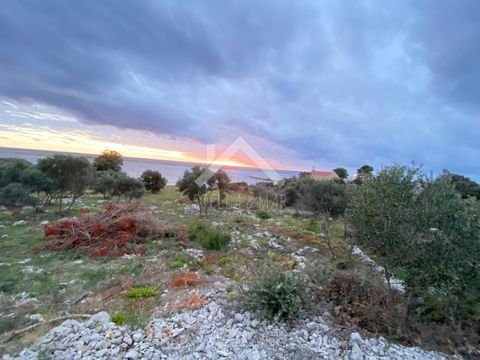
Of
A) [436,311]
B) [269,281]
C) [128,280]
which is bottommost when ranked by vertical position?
[128,280]

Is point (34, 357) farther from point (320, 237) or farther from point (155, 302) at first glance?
point (320, 237)

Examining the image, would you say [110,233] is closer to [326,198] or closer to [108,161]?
[326,198]

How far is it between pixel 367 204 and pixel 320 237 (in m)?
5.15

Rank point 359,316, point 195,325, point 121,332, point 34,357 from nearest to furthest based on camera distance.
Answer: point 34,357
point 121,332
point 195,325
point 359,316

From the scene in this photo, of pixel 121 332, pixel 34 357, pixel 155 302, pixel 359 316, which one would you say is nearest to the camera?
pixel 34 357

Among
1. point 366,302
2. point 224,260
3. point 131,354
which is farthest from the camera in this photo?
point 224,260

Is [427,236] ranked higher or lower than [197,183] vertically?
higher

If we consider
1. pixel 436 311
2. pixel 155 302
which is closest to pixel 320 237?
pixel 436 311

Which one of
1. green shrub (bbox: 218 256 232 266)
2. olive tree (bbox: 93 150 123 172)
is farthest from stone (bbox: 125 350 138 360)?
olive tree (bbox: 93 150 123 172)

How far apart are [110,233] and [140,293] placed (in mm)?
3626

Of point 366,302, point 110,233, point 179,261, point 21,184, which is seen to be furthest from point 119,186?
point 366,302

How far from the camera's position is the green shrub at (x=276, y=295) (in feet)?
11.1

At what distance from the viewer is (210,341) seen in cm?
300

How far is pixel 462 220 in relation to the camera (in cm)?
321
